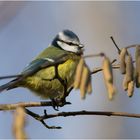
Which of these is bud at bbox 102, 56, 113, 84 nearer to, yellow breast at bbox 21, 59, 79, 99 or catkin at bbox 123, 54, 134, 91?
catkin at bbox 123, 54, 134, 91

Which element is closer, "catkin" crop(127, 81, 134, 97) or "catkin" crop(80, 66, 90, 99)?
"catkin" crop(80, 66, 90, 99)

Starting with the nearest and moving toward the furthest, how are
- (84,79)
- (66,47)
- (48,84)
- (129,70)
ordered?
(84,79), (129,70), (48,84), (66,47)

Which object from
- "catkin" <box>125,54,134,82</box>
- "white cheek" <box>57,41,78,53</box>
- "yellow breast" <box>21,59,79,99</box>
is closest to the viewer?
"catkin" <box>125,54,134,82</box>

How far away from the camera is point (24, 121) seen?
69cm

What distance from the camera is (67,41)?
2338 mm

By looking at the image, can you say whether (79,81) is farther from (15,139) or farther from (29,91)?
(29,91)

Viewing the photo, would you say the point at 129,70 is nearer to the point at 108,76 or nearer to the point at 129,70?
the point at 129,70

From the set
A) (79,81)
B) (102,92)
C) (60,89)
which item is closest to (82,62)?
(79,81)

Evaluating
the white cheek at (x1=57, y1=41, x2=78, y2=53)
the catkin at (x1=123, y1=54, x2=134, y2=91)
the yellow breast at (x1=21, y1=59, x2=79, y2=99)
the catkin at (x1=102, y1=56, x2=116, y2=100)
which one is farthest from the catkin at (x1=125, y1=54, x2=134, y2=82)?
the white cheek at (x1=57, y1=41, x2=78, y2=53)

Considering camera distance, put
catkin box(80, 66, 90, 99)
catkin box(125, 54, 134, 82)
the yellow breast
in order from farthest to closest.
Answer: the yellow breast, catkin box(125, 54, 134, 82), catkin box(80, 66, 90, 99)

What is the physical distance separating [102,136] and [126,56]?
4.40 feet

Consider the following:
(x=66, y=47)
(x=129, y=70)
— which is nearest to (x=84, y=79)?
(x=129, y=70)

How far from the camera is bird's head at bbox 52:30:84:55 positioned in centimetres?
220

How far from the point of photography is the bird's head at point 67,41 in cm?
220
